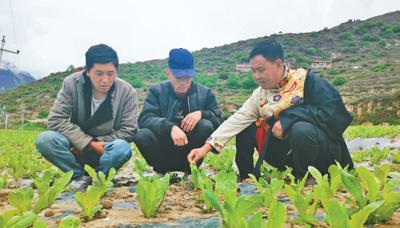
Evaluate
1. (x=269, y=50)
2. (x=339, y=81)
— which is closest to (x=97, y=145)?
(x=269, y=50)

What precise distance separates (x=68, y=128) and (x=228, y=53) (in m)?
73.7

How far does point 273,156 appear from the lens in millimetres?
4344

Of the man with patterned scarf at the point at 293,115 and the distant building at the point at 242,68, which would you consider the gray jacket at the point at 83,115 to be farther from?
the distant building at the point at 242,68

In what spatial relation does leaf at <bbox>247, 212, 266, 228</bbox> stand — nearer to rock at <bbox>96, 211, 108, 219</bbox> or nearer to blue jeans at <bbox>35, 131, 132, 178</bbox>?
rock at <bbox>96, 211, 108, 219</bbox>

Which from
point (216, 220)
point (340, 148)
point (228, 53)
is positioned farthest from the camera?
point (228, 53)

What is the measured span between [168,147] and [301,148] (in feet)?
4.87

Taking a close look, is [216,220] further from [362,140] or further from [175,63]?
[362,140]

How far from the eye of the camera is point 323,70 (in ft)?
181

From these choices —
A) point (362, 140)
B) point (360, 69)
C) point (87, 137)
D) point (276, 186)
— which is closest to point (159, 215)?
point (276, 186)

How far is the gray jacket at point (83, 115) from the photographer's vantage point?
4148 mm

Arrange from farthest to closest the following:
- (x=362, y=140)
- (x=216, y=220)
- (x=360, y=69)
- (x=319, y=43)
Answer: (x=319, y=43) → (x=360, y=69) → (x=362, y=140) → (x=216, y=220)

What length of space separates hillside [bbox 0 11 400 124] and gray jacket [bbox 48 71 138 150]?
26.3m

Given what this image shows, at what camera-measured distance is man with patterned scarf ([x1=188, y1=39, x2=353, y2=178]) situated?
3760mm

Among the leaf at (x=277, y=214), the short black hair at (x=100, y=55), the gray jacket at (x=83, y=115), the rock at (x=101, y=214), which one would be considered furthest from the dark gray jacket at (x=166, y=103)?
the leaf at (x=277, y=214)
